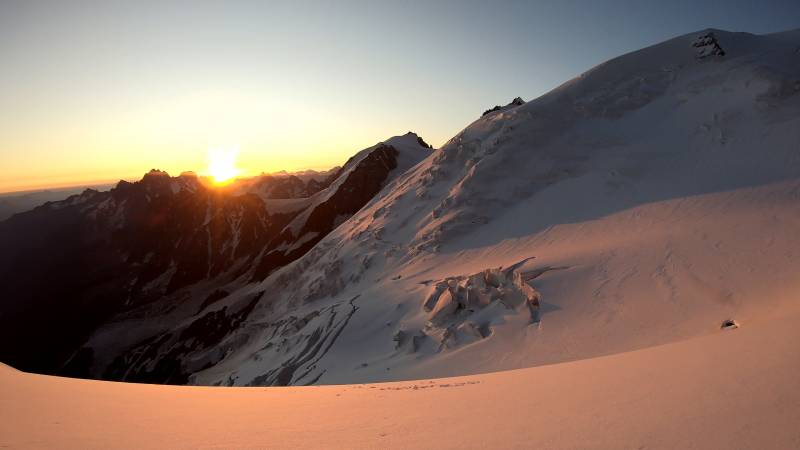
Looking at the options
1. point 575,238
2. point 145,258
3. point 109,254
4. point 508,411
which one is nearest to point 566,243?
point 575,238

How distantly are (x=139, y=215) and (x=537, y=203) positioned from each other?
341ft

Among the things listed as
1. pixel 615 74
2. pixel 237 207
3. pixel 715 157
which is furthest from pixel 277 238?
pixel 715 157

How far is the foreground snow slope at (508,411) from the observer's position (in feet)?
10.9

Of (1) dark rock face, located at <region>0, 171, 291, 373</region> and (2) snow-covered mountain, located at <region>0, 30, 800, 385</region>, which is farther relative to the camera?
(1) dark rock face, located at <region>0, 171, 291, 373</region>

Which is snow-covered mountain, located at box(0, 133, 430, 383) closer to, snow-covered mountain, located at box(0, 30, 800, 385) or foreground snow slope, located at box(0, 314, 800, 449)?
snow-covered mountain, located at box(0, 30, 800, 385)

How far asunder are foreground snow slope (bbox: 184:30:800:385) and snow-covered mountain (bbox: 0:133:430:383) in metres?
22.5

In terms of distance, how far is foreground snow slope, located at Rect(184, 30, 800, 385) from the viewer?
14164 mm

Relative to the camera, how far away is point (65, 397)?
5480 mm

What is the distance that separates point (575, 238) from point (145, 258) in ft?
315

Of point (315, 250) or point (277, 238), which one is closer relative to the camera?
point (315, 250)

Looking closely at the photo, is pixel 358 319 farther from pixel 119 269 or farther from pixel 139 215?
pixel 139 215

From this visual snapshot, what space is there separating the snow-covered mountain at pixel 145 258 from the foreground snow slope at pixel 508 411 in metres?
A: 43.8

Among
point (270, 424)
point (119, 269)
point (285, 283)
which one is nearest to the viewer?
point (270, 424)

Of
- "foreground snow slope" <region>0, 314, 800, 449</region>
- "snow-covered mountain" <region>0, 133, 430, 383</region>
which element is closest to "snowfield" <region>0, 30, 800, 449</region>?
"foreground snow slope" <region>0, 314, 800, 449</region>
